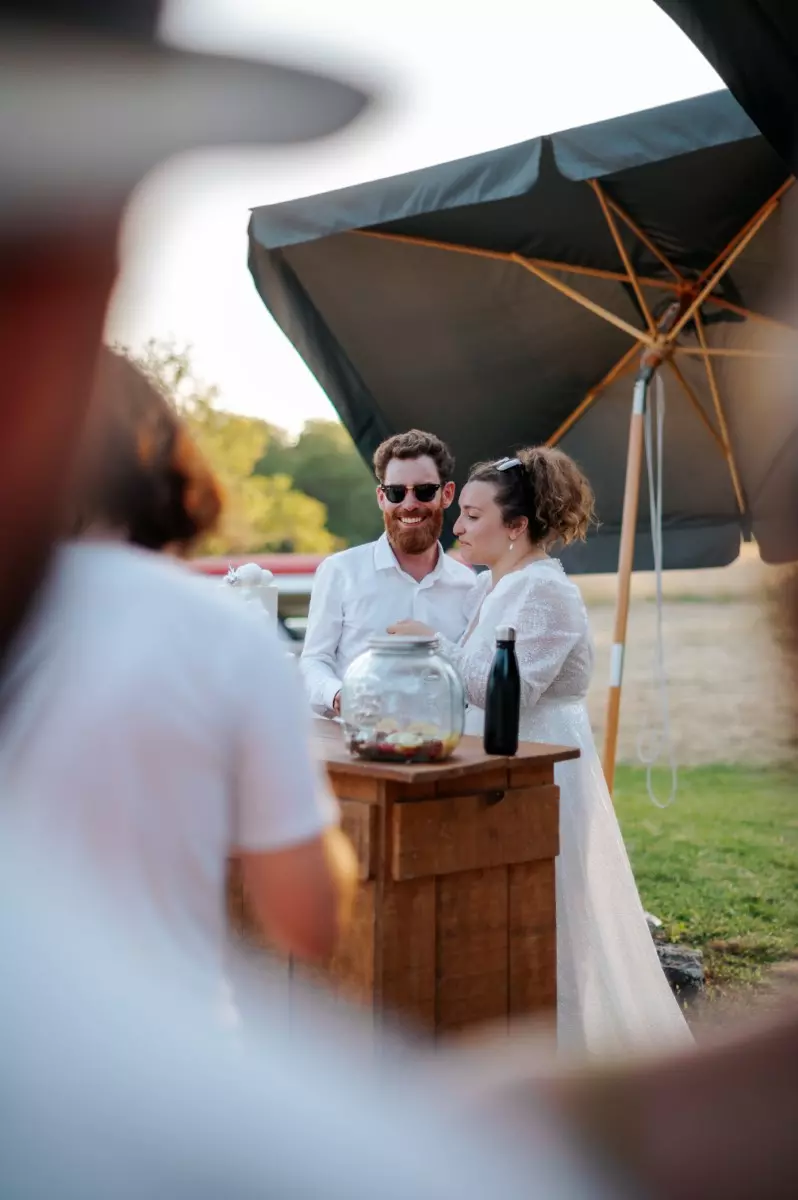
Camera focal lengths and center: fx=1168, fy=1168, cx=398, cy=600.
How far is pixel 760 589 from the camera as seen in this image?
0.25 meters

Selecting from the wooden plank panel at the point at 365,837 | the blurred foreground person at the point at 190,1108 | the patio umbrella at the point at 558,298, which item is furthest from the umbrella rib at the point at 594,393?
the blurred foreground person at the point at 190,1108

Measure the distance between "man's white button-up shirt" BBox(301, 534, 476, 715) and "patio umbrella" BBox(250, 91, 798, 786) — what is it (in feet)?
2.60

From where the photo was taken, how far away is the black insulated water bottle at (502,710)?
2.68 meters

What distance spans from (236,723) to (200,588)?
0.12 meters

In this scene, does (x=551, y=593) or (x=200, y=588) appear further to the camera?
(x=551, y=593)

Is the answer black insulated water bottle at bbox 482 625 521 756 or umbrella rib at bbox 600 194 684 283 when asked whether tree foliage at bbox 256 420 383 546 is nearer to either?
umbrella rib at bbox 600 194 684 283

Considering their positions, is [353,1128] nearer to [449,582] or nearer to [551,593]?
[551,593]

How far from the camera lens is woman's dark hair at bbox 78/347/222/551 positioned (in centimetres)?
59

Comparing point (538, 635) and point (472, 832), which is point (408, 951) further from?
point (538, 635)

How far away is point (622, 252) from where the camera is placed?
4324 mm

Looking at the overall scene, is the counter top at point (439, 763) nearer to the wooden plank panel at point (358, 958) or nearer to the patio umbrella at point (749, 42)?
the wooden plank panel at point (358, 958)

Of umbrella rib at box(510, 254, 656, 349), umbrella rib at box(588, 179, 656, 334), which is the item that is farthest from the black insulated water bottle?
umbrella rib at box(510, 254, 656, 349)

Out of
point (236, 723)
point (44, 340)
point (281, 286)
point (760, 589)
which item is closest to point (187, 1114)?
point (760, 589)

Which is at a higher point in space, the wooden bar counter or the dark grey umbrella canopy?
the dark grey umbrella canopy
